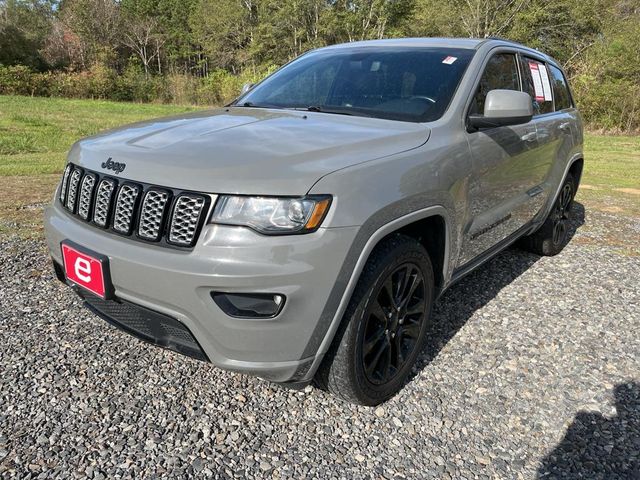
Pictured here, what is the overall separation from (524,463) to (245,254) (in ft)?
4.82

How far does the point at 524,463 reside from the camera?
2.15m

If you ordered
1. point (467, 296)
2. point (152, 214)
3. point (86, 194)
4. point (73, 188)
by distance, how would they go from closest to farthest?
point (152, 214) → point (86, 194) → point (73, 188) → point (467, 296)

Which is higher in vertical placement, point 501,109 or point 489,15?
point 489,15

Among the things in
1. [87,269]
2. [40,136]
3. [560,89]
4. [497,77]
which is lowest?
[40,136]

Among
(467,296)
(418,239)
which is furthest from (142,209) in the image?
(467,296)

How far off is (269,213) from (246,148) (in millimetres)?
385

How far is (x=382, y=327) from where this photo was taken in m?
2.37

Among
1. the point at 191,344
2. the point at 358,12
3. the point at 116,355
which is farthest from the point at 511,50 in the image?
the point at 358,12

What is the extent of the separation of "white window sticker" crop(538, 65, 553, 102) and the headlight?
3.08m

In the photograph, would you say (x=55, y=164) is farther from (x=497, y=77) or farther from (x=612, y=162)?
(x=612, y=162)

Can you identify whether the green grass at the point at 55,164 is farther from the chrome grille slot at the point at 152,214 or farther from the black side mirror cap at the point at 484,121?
the black side mirror cap at the point at 484,121

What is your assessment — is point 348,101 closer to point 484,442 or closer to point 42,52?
point 484,442

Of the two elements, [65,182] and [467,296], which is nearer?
[65,182]

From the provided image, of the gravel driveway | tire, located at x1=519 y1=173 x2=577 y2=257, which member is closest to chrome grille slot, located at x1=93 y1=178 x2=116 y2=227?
the gravel driveway
